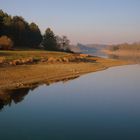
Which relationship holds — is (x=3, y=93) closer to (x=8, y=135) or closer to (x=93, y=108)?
(x=93, y=108)

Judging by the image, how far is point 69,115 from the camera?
2078 centimetres

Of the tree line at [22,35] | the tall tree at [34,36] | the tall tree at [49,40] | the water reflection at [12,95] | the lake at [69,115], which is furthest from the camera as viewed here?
the tall tree at [49,40]

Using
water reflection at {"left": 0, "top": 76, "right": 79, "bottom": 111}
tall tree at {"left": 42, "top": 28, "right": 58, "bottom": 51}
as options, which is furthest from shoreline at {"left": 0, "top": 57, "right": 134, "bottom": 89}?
tall tree at {"left": 42, "top": 28, "right": 58, "bottom": 51}

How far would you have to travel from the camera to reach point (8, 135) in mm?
16125

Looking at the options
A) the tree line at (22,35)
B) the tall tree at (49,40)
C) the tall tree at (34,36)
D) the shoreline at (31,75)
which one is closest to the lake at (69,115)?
the shoreline at (31,75)

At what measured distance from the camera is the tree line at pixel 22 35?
3009 inches

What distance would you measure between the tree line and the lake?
129ft

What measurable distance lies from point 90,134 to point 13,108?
8.33 m

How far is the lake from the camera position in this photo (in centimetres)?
1648

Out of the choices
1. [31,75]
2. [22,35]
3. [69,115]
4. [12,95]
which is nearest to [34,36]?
[22,35]

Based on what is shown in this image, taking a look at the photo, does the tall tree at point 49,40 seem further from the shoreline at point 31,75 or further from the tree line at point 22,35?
the shoreline at point 31,75

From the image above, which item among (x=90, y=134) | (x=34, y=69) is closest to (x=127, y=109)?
(x=90, y=134)

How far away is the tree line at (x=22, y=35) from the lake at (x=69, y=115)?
1549 inches

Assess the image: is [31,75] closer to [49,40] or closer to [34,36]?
[34,36]
